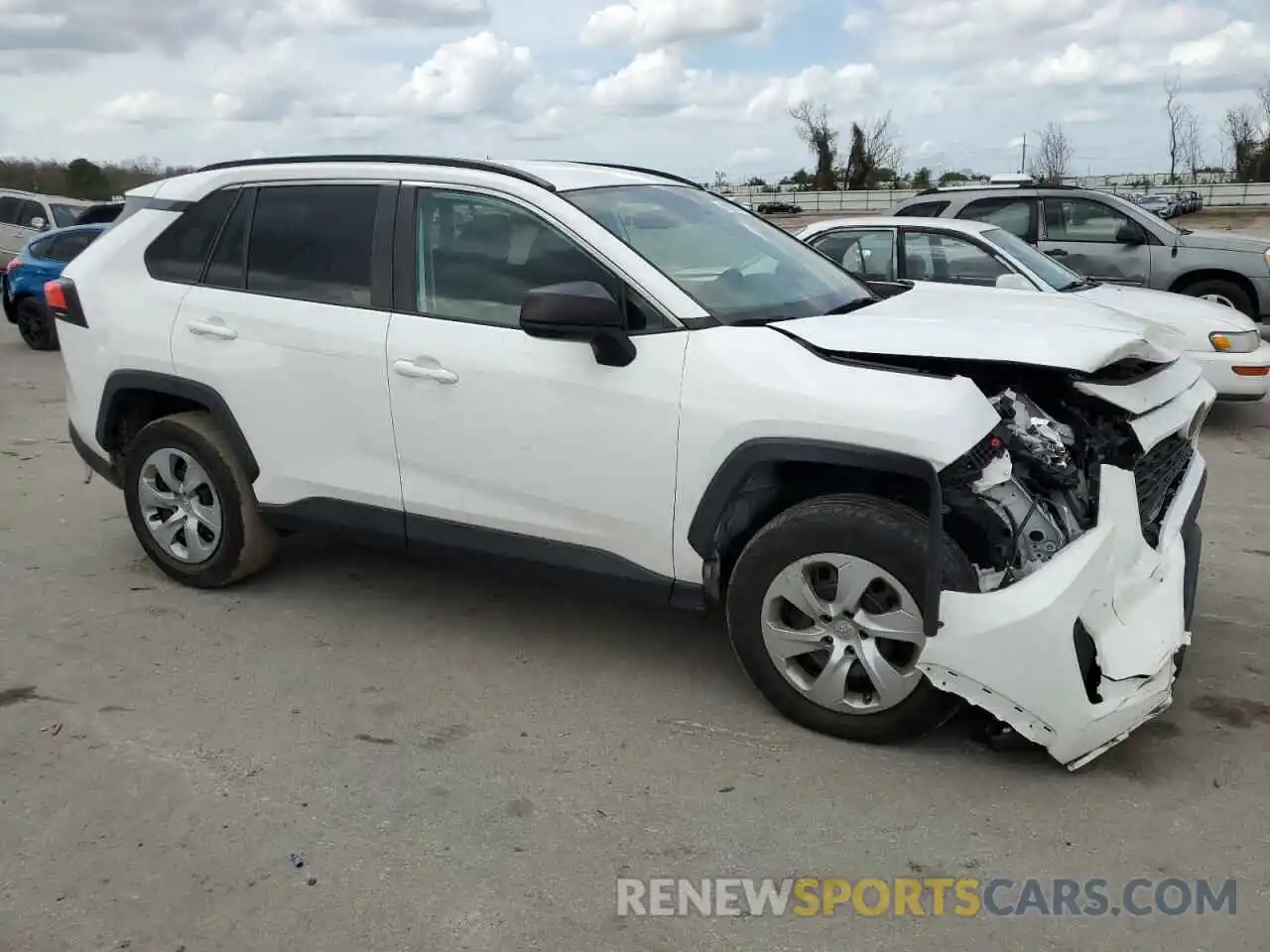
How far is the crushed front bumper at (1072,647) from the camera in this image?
3.08 metres

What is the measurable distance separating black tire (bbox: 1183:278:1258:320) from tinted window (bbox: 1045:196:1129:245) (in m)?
0.91

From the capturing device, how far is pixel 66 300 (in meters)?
5.04

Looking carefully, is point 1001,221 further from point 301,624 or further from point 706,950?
point 706,950

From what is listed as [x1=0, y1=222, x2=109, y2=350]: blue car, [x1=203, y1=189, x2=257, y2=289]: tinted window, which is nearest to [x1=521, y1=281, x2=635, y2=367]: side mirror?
[x1=203, y1=189, x2=257, y2=289]: tinted window

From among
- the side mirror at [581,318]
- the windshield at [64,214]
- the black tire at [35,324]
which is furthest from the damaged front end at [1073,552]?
the windshield at [64,214]

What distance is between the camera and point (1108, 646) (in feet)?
10.4

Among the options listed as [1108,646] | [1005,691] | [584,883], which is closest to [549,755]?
[584,883]

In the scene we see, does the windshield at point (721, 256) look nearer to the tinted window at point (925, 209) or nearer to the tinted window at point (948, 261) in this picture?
the tinted window at point (948, 261)

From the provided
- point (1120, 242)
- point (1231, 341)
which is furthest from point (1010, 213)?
point (1231, 341)

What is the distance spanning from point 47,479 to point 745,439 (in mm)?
5583

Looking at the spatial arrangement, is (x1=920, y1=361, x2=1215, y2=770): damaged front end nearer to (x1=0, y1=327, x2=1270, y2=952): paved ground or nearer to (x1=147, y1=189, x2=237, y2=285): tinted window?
(x1=0, y1=327, x2=1270, y2=952): paved ground

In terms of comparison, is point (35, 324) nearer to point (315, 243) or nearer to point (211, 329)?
point (211, 329)

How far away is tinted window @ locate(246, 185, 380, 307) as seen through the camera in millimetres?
4312

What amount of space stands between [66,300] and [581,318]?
290cm
